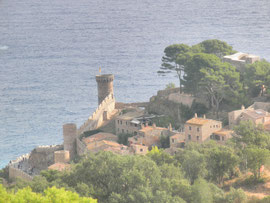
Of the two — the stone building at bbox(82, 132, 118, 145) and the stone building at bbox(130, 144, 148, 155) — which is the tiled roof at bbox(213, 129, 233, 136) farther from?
the stone building at bbox(82, 132, 118, 145)

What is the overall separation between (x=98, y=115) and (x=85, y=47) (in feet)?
206

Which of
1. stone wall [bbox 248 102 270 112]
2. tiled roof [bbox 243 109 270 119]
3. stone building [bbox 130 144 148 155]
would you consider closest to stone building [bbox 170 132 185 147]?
stone building [bbox 130 144 148 155]

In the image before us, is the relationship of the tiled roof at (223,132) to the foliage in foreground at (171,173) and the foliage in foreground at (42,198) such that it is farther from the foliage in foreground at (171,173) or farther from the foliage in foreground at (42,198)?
the foliage in foreground at (42,198)

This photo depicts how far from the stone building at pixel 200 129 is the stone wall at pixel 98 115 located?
12.1 metres

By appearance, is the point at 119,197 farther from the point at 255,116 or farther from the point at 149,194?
the point at 255,116

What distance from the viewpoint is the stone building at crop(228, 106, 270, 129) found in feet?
140

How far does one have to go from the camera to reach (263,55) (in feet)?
294

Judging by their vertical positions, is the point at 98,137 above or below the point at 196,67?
below

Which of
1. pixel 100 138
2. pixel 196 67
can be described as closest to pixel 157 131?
pixel 100 138

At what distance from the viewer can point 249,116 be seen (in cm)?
4303

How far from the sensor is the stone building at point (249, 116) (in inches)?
1683

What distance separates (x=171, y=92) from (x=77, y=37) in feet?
242

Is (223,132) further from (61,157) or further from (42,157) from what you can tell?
(42,157)

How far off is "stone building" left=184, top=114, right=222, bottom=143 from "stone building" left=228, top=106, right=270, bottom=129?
1101 millimetres
